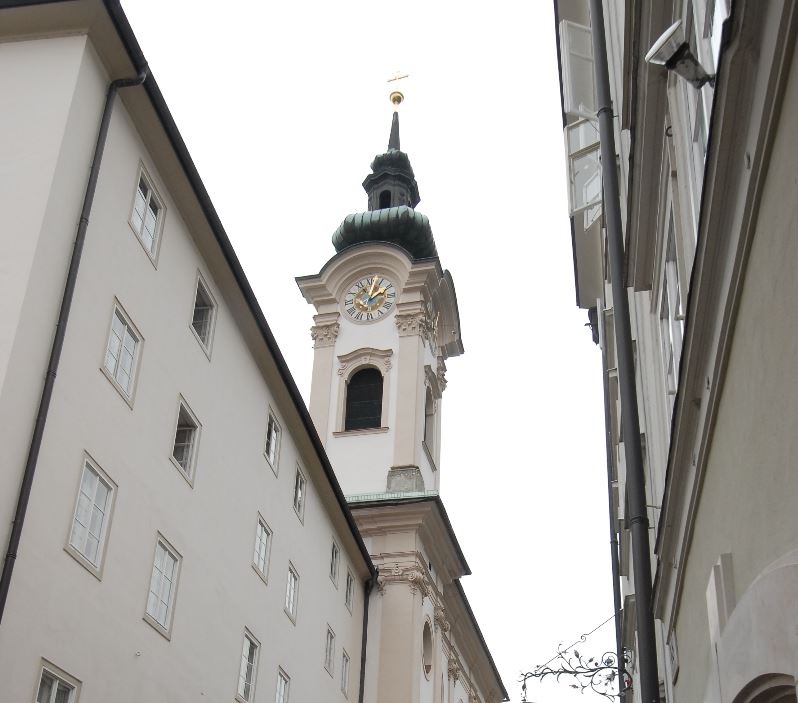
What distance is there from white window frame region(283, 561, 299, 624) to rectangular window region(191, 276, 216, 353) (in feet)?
21.0

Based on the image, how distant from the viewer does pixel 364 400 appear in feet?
128

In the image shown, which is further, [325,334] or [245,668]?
[325,334]

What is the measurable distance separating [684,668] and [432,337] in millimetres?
32352

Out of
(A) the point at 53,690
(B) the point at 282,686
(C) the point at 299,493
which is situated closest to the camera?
(A) the point at 53,690

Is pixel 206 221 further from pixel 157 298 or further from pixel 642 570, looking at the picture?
pixel 642 570

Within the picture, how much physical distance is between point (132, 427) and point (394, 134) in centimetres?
4029

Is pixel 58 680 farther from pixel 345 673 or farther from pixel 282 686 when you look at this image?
pixel 345 673

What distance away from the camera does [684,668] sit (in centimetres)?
855

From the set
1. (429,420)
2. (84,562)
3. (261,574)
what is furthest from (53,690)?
(429,420)

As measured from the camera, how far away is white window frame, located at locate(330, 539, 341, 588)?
2794 cm

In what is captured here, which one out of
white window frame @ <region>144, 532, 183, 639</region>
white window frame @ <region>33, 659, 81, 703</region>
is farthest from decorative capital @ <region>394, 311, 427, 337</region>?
white window frame @ <region>33, 659, 81, 703</region>

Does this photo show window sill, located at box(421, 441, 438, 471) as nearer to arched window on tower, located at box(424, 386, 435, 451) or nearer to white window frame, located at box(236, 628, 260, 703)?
arched window on tower, located at box(424, 386, 435, 451)

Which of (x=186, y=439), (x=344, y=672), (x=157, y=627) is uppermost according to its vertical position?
(x=186, y=439)

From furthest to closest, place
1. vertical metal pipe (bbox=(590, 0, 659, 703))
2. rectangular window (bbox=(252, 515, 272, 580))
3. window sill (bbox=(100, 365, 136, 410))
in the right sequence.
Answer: rectangular window (bbox=(252, 515, 272, 580)) → window sill (bbox=(100, 365, 136, 410)) → vertical metal pipe (bbox=(590, 0, 659, 703))
